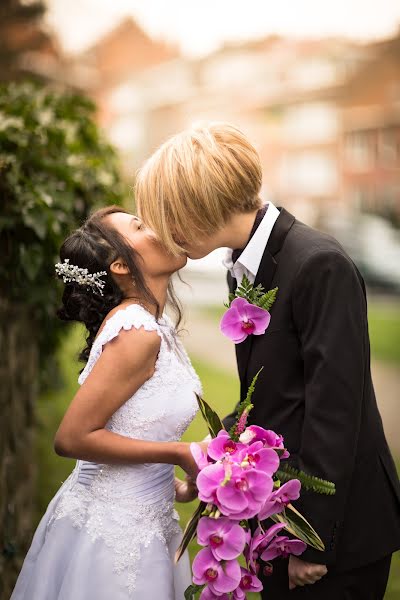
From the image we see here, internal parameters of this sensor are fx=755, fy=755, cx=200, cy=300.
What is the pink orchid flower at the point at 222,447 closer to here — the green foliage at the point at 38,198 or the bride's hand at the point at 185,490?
the bride's hand at the point at 185,490

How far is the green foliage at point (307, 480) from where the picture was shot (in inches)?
66.2

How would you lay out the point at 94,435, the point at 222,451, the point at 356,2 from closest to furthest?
the point at 222,451, the point at 94,435, the point at 356,2

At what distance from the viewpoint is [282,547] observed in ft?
5.75

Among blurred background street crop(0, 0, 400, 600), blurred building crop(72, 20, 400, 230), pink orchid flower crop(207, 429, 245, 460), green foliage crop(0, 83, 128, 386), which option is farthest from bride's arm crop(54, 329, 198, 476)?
blurred building crop(72, 20, 400, 230)

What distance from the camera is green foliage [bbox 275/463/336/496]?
1682 millimetres

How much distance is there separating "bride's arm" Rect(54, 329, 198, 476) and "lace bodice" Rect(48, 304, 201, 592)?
0.05m

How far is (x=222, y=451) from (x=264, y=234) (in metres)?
0.64

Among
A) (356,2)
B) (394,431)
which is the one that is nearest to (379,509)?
(394,431)

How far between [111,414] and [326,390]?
0.55m

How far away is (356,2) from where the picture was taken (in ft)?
47.4

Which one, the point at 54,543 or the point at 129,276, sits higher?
the point at 129,276

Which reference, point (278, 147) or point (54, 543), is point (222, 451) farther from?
point (278, 147)

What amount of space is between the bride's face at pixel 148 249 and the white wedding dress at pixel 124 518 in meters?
0.14

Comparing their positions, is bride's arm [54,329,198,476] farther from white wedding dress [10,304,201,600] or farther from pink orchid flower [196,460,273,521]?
pink orchid flower [196,460,273,521]
